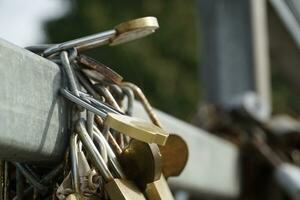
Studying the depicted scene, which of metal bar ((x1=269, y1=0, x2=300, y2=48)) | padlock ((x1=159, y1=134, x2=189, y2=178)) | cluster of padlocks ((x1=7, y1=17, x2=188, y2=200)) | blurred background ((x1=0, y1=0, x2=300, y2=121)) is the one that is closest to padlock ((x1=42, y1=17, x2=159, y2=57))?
cluster of padlocks ((x1=7, y1=17, x2=188, y2=200))

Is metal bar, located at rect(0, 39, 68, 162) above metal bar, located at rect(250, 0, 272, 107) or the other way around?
above

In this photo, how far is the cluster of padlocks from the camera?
0.53 m

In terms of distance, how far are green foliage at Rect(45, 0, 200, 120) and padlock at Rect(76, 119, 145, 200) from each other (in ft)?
26.6

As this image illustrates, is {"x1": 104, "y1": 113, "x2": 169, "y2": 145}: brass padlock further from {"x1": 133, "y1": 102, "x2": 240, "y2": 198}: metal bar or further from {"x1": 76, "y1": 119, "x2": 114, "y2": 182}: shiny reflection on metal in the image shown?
{"x1": 133, "y1": 102, "x2": 240, "y2": 198}: metal bar

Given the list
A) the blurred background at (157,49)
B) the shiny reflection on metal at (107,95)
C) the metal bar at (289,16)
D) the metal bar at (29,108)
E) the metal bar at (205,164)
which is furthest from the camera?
the blurred background at (157,49)

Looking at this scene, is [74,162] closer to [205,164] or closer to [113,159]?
[113,159]

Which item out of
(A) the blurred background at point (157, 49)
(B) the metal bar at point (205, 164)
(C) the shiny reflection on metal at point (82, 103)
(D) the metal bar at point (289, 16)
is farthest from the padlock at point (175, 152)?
(A) the blurred background at point (157, 49)

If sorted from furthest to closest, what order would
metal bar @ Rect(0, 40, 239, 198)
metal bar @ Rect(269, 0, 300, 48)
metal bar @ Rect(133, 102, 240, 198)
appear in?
1. metal bar @ Rect(269, 0, 300, 48)
2. metal bar @ Rect(133, 102, 240, 198)
3. metal bar @ Rect(0, 40, 239, 198)

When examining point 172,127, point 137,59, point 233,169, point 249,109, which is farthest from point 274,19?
point 137,59

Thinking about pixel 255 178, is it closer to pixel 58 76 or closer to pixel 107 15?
pixel 58 76

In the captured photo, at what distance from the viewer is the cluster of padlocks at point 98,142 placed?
53 cm

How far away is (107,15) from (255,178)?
858 cm

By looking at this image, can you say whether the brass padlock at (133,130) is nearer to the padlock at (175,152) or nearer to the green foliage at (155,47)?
the padlock at (175,152)

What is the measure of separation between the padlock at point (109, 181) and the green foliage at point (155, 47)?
8095 millimetres
